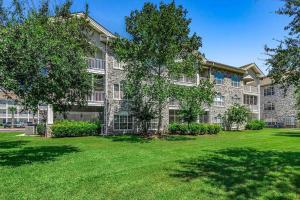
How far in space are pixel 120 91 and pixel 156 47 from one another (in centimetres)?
847

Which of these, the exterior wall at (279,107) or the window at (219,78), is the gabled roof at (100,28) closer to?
the window at (219,78)

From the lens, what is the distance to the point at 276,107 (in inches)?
2272

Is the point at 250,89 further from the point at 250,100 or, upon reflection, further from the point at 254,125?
the point at 254,125

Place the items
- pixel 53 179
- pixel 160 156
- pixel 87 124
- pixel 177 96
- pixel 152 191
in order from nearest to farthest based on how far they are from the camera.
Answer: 1. pixel 152 191
2. pixel 53 179
3. pixel 160 156
4. pixel 177 96
5. pixel 87 124

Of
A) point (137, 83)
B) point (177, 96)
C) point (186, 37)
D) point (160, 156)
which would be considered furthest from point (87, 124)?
point (160, 156)

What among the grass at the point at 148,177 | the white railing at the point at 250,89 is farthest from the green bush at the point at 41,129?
Result: the white railing at the point at 250,89

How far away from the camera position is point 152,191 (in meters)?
8.02

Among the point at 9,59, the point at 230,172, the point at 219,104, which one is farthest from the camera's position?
the point at 219,104

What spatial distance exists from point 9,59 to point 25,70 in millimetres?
717

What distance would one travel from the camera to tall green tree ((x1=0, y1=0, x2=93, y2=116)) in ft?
38.4

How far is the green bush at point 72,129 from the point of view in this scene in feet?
83.5

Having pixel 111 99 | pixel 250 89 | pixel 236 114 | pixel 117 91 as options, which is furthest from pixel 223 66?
pixel 111 99

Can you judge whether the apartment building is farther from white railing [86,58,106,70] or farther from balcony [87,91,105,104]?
balcony [87,91,105,104]

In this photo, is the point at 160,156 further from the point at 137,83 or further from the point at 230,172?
the point at 137,83
